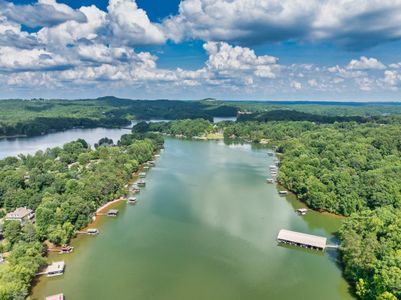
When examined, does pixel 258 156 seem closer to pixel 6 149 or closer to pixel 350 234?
pixel 350 234

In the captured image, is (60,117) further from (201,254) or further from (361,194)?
(361,194)

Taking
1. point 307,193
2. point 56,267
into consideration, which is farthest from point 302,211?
point 56,267

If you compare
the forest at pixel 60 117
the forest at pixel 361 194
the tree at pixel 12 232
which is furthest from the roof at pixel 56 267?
the forest at pixel 60 117

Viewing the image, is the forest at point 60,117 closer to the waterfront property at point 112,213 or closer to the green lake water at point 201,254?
the green lake water at point 201,254

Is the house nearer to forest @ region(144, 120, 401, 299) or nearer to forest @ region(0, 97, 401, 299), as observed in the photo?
forest @ region(0, 97, 401, 299)

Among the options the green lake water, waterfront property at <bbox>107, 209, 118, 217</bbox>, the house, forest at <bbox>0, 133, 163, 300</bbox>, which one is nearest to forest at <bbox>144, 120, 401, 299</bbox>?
the green lake water

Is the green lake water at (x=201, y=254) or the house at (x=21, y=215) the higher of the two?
the house at (x=21, y=215)

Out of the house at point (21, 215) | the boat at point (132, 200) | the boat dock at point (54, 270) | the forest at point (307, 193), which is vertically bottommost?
the boat at point (132, 200)
